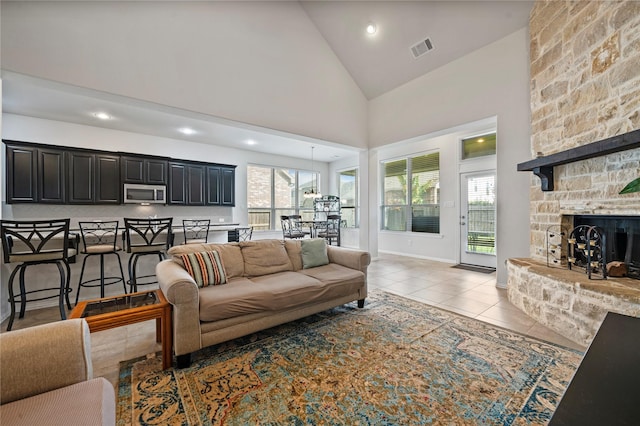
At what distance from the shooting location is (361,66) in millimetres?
5410

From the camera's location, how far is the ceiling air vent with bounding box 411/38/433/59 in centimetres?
446

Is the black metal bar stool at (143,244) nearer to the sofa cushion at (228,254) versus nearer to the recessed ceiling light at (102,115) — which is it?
the sofa cushion at (228,254)

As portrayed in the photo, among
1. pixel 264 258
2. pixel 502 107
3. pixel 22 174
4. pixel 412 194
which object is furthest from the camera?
pixel 412 194

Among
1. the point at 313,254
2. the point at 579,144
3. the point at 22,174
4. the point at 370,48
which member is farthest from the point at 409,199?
the point at 22,174

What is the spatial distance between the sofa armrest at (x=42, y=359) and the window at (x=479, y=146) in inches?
253

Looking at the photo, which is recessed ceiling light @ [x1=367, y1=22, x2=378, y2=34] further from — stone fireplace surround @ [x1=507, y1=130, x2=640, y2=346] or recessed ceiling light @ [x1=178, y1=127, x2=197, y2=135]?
recessed ceiling light @ [x1=178, y1=127, x2=197, y2=135]

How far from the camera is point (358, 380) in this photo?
1.88 metres

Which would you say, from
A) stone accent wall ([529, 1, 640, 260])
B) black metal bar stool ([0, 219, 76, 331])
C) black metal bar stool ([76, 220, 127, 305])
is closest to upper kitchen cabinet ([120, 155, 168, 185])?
black metal bar stool ([76, 220, 127, 305])

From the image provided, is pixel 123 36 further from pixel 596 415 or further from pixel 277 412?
pixel 596 415

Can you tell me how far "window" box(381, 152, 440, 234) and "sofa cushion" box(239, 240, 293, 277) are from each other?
443 centimetres

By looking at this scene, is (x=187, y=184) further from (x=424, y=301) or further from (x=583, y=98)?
(x=583, y=98)

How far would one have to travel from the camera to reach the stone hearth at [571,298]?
2268 mm

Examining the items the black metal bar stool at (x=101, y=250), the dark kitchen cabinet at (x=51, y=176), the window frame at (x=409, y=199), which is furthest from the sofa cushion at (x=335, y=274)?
the dark kitchen cabinet at (x=51, y=176)

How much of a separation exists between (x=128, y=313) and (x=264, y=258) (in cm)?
143
